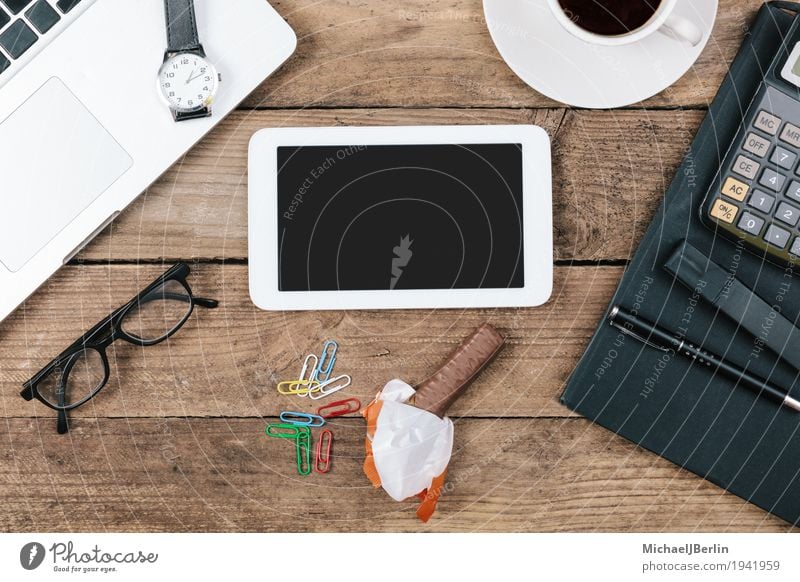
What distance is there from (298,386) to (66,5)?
0.47 metres

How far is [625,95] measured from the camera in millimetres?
708

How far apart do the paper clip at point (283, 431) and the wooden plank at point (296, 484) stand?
11mm

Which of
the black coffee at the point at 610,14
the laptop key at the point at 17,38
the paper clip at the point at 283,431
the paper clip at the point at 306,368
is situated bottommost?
the paper clip at the point at 283,431

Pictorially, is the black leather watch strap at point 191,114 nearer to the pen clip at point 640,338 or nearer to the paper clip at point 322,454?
the paper clip at point 322,454

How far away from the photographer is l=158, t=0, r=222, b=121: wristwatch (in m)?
0.69

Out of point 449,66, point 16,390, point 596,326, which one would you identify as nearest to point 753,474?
point 596,326

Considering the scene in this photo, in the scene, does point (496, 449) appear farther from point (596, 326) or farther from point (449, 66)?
point (449, 66)

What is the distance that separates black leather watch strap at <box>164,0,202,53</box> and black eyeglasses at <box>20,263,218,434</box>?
0.77 ft

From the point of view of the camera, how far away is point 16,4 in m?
0.68

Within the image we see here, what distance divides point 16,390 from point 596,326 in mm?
664

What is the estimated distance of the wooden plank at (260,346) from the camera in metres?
0.76
